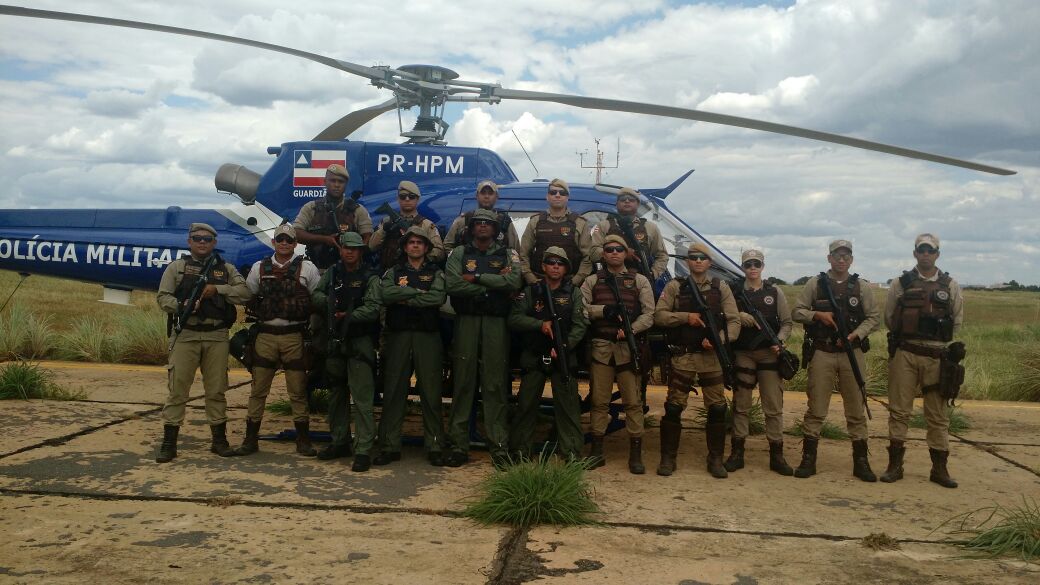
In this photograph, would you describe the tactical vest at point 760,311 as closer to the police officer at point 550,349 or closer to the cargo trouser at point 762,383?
the cargo trouser at point 762,383

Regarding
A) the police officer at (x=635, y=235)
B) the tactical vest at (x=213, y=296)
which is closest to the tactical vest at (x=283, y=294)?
the tactical vest at (x=213, y=296)

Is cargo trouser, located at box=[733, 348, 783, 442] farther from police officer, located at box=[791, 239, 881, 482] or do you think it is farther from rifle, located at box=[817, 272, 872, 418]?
rifle, located at box=[817, 272, 872, 418]

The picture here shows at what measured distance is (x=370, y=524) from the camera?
4.97 meters

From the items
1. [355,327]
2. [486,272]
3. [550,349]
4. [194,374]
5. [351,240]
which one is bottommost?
[194,374]

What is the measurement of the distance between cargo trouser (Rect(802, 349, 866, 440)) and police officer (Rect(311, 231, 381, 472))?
3441 millimetres

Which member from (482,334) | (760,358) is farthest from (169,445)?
(760,358)

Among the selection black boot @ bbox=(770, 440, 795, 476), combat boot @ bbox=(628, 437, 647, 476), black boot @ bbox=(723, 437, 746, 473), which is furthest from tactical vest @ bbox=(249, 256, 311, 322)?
black boot @ bbox=(770, 440, 795, 476)

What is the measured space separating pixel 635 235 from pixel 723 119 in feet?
5.54

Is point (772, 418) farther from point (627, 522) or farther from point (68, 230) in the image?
point (68, 230)

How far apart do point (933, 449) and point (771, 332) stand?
1.55m

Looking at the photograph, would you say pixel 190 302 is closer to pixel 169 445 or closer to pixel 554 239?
pixel 169 445

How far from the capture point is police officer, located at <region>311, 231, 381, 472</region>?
6.30 m

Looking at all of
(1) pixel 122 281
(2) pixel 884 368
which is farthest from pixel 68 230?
(2) pixel 884 368

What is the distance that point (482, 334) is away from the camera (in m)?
6.45
